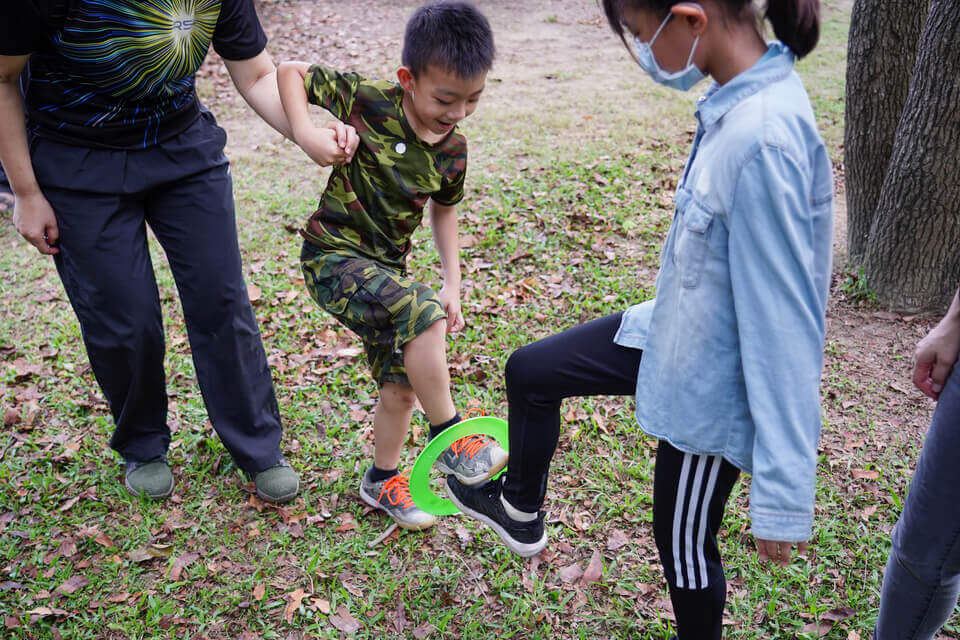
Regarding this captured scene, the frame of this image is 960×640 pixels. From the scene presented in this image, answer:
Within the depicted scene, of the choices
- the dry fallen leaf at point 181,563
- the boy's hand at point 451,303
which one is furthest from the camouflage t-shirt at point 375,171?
the dry fallen leaf at point 181,563

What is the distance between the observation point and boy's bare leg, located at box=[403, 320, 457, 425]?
2.53 meters

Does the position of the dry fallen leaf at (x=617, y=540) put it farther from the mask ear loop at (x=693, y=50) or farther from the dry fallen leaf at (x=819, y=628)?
the mask ear loop at (x=693, y=50)

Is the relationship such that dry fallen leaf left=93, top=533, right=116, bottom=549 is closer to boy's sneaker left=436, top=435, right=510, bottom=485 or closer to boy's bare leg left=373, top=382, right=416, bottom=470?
boy's bare leg left=373, top=382, right=416, bottom=470

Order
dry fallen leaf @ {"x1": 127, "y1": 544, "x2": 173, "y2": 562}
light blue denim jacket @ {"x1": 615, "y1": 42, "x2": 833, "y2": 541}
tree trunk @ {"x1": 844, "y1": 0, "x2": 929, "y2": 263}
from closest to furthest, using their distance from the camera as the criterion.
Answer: light blue denim jacket @ {"x1": 615, "y1": 42, "x2": 833, "y2": 541}, dry fallen leaf @ {"x1": 127, "y1": 544, "x2": 173, "y2": 562}, tree trunk @ {"x1": 844, "y1": 0, "x2": 929, "y2": 263}

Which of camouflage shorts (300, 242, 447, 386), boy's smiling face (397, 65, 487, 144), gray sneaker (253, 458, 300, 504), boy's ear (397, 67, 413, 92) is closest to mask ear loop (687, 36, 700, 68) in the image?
boy's smiling face (397, 65, 487, 144)

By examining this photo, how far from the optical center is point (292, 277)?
5.18m

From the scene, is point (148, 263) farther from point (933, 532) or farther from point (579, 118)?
point (579, 118)

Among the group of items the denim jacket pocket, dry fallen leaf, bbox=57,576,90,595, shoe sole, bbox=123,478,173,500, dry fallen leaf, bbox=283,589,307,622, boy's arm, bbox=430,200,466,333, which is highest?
the denim jacket pocket

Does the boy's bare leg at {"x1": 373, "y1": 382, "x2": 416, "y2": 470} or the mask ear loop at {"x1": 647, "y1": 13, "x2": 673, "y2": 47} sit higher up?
the mask ear loop at {"x1": 647, "y1": 13, "x2": 673, "y2": 47}

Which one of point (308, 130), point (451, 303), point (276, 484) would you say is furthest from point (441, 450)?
point (308, 130)

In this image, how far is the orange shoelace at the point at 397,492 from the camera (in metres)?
3.15

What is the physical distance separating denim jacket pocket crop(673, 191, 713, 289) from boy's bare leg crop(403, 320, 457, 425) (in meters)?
0.99

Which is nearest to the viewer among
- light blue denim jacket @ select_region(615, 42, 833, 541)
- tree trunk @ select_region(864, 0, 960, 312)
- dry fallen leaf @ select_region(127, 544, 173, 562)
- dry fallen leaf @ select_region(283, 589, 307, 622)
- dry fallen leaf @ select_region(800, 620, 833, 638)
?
light blue denim jacket @ select_region(615, 42, 833, 541)

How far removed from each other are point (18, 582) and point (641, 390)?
2492mm
